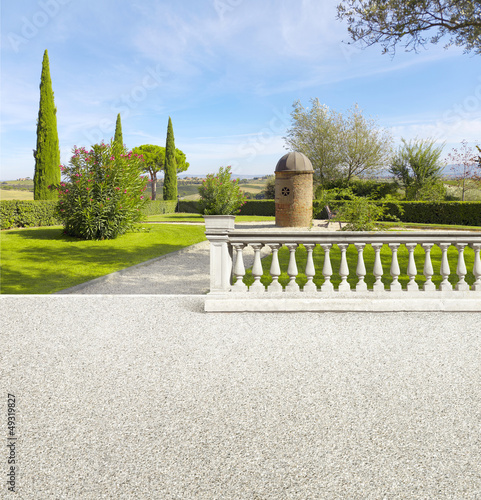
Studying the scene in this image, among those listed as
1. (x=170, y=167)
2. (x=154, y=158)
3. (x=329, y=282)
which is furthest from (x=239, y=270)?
(x=154, y=158)

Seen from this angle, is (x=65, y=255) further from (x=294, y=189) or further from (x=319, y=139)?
(x=319, y=139)

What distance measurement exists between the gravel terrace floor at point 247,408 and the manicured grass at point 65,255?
370cm

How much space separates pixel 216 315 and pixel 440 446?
3101 millimetres

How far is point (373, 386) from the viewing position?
307 centimetres

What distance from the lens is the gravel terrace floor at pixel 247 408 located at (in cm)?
207

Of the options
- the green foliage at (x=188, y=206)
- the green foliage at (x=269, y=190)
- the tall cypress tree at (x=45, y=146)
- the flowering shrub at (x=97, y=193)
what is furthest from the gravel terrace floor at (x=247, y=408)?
the green foliage at (x=269, y=190)

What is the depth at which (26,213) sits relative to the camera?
1683 cm

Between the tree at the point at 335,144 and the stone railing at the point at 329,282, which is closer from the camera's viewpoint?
the stone railing at the point at 329,282

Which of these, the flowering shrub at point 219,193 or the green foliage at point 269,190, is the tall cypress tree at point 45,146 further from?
the green foliage at point 269,190

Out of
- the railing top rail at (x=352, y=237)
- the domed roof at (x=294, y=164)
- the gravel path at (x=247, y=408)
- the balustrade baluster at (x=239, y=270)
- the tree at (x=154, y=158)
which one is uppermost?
the tree at (x=154, y=158)

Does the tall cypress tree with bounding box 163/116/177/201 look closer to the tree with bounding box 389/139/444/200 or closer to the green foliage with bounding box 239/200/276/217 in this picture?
the green foliage with bounding box 239/200/276/217

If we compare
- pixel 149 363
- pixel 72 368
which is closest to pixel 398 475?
pixel 149 363

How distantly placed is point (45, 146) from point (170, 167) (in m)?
15.0

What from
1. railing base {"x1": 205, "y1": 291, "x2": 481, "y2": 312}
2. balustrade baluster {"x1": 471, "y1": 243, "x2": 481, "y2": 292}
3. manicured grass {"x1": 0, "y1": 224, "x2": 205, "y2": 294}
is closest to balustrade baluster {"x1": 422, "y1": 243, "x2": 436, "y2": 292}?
railing base {"x1": 205, "y1": 291, "x2": 481, "y2": 312}
